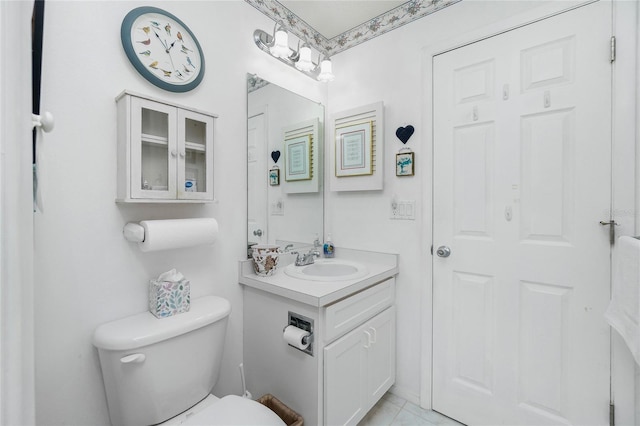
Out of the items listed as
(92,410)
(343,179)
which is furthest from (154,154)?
(343,179)

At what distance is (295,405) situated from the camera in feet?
4.18

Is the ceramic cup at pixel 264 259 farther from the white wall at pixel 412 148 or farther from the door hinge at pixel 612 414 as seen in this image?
the door hinge at pixel 612 414

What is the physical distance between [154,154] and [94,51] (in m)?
0.41

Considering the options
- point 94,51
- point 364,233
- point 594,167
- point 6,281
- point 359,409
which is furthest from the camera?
point 364,233

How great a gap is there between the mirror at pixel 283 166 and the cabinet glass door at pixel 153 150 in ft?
1.54

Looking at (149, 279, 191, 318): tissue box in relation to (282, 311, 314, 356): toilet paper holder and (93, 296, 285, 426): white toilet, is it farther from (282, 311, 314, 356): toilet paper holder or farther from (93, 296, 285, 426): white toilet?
(282, 311, 314, 356): toilet paper holder

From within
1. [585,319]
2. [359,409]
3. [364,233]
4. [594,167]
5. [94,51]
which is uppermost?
[94,51]

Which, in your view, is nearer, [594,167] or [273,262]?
[594,167]

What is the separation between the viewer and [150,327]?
101cm

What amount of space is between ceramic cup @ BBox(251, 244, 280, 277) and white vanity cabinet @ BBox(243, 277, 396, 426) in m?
0.10

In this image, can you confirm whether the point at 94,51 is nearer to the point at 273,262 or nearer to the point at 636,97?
the point at 273,262

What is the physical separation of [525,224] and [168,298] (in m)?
1.62

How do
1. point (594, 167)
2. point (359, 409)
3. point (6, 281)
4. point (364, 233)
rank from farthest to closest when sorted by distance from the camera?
point (364, 233) → point (359, 409) → point (594, 167) → point (6, 281)

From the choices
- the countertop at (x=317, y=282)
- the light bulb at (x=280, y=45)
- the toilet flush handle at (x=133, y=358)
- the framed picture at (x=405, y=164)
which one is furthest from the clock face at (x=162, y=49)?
the framed picture at (x=405, y=164)
